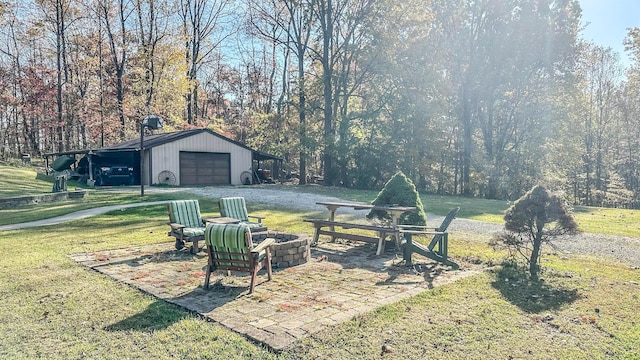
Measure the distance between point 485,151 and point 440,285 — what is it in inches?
921

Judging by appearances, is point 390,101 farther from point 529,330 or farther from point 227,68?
point 529,330

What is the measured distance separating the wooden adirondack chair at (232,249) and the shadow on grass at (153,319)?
0.75m

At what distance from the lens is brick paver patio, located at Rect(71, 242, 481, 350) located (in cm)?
402

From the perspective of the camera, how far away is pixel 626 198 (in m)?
25.4

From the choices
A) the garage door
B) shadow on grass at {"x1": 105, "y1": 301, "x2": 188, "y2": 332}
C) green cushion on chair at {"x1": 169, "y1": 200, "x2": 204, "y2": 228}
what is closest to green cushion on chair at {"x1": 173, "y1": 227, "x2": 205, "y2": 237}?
green cushion on chair at {"x1": 169, "y1": 200, "x2": 204, "y2": 228}

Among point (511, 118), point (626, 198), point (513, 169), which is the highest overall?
point (511, 118)

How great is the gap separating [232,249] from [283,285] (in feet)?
2.75

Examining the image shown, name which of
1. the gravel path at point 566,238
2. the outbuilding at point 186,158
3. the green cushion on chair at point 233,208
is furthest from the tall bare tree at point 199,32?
the green cushion on chair at point 233,208

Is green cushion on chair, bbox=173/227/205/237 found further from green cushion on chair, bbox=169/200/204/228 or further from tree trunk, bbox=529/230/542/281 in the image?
tree trunk, bbox=529/230/542/281

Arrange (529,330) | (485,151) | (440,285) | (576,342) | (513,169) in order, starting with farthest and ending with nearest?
(485,151) < (513,169) < (440,285) < (529,330) < (576,342)

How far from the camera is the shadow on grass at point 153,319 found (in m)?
3.87

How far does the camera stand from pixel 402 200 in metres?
8.02

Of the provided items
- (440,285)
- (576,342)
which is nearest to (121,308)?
(440,285)

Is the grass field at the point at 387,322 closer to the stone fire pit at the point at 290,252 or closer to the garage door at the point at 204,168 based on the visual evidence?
the stone fire pit at the point at 290,252
